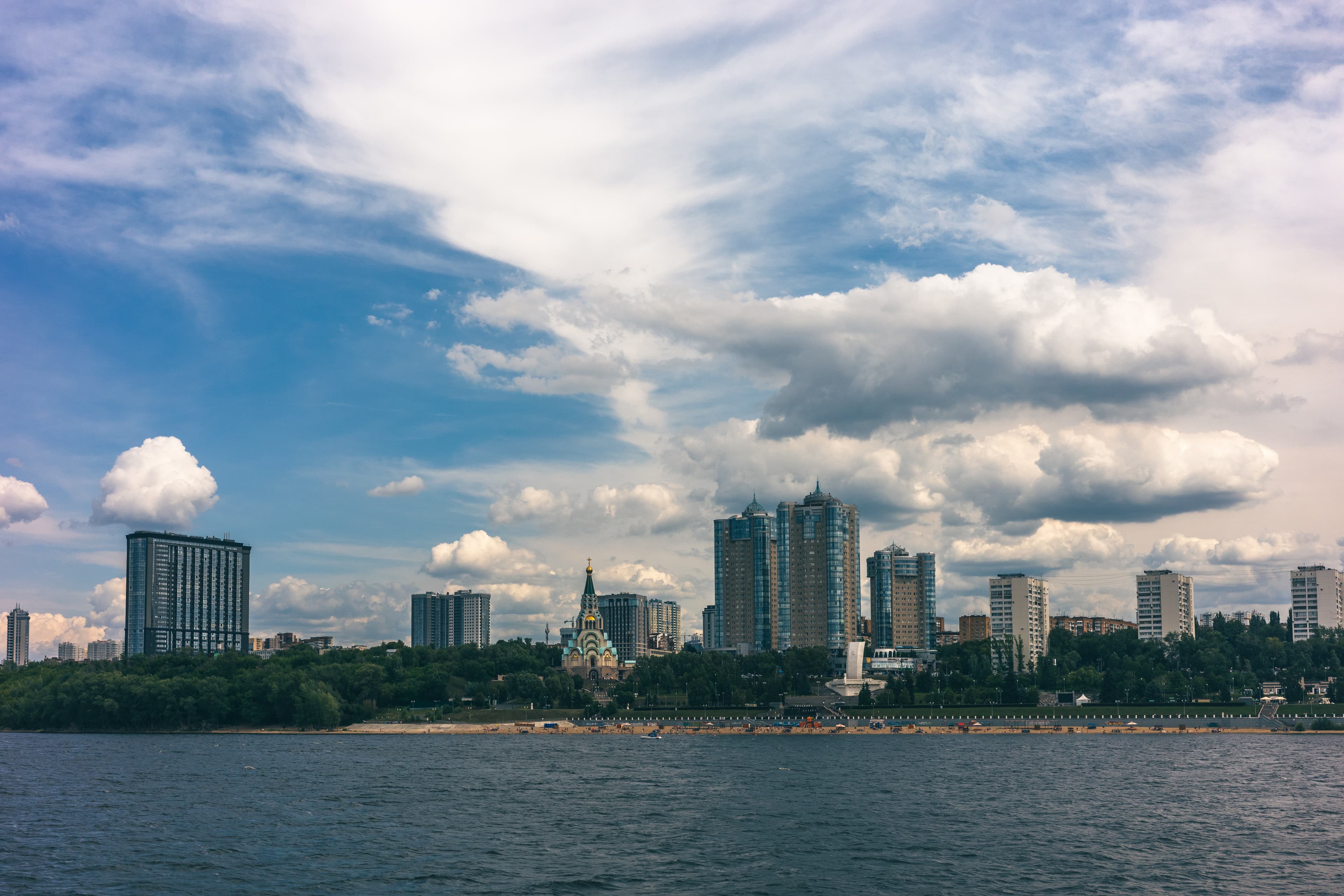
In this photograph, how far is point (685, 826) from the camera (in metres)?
88.5

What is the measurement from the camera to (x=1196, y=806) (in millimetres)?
97312

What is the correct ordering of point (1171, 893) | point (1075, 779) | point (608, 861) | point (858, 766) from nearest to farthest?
point (1171, 893)
point (608, 861)
point (1075, 779)
point (858, 766)

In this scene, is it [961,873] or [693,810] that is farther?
[693,810]

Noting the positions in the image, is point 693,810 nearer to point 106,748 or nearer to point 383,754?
point 383,754

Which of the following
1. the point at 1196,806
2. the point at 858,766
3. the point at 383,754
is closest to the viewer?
the point at 1196,806

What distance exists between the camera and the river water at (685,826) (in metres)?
66.7

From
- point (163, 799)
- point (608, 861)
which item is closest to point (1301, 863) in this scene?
point (608, 861)

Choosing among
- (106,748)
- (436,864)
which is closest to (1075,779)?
(436,864)

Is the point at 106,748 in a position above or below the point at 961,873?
below

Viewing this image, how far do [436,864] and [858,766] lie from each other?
3234 inches

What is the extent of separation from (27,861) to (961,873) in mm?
59393

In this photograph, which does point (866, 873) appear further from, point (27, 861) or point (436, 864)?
point (27, 861)

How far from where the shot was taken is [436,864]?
235ft

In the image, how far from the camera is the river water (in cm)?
6669
